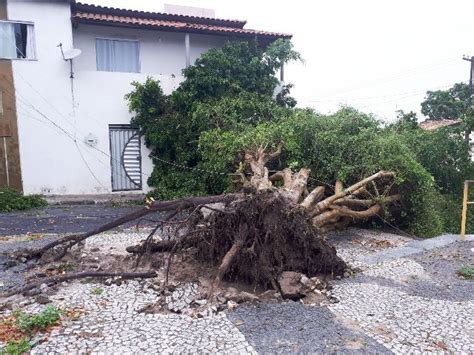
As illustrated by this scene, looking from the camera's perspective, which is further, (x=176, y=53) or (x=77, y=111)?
(x=176, y=53)

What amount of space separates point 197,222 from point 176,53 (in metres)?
9.86

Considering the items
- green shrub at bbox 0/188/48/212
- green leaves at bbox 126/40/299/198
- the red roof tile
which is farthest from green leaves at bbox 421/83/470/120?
green shrub at bbox 0/188/48/212

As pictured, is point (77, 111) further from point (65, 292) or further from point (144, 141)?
point (65, 292)

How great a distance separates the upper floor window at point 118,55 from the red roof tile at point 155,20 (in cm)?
84

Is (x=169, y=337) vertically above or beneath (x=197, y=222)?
beneath

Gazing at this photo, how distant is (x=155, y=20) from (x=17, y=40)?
4.37m

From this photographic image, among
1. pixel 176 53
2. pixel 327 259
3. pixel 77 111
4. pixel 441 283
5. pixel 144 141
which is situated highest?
Result: pixel 176 53

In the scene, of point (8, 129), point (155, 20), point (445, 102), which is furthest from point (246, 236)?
point (445, 102)

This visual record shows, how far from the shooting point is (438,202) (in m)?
10.9

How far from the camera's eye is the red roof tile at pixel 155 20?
12166 mm

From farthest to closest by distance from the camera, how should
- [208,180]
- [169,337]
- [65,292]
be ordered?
[208,180] → [65,292] → [169,337]

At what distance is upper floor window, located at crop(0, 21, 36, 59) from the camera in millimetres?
11273

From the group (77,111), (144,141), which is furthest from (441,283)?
(77,111)

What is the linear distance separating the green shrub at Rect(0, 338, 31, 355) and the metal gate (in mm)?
9555
